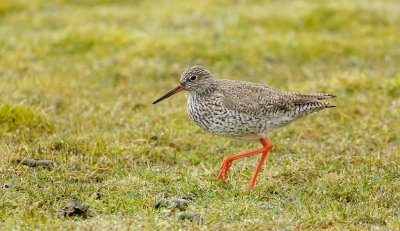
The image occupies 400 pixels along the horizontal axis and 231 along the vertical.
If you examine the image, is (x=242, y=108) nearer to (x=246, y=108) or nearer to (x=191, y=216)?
(x=246, y=108)

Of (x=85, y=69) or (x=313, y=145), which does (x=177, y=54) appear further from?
(x=313, y=145)

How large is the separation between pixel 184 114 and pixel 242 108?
2686 mm

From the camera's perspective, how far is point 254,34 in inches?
551

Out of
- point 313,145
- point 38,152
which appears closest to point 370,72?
point 313,145

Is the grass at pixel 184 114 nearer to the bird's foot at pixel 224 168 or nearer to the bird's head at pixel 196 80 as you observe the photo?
the bird's foot at pixel 224 168

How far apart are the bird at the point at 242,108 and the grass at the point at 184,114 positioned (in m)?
0.42

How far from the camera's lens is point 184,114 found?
393 inches

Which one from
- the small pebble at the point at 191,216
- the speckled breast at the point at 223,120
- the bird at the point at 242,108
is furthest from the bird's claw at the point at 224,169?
the small pebble at the point at 191,216

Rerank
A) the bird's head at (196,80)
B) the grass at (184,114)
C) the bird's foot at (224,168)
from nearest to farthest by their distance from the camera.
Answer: the grass at (184,114) < the bird's foot at (224,168) < the bird's head at (196,80)

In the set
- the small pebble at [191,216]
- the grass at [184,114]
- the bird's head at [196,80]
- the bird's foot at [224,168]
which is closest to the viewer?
the small pebble at [191,216]

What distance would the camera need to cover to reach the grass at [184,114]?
6508 mm

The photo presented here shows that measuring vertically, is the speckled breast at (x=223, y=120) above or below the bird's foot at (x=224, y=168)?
above

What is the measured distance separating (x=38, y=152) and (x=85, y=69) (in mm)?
4443

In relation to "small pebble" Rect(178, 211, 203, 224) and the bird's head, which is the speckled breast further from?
"small pebble" Rect(178, 211, 203, 224)
